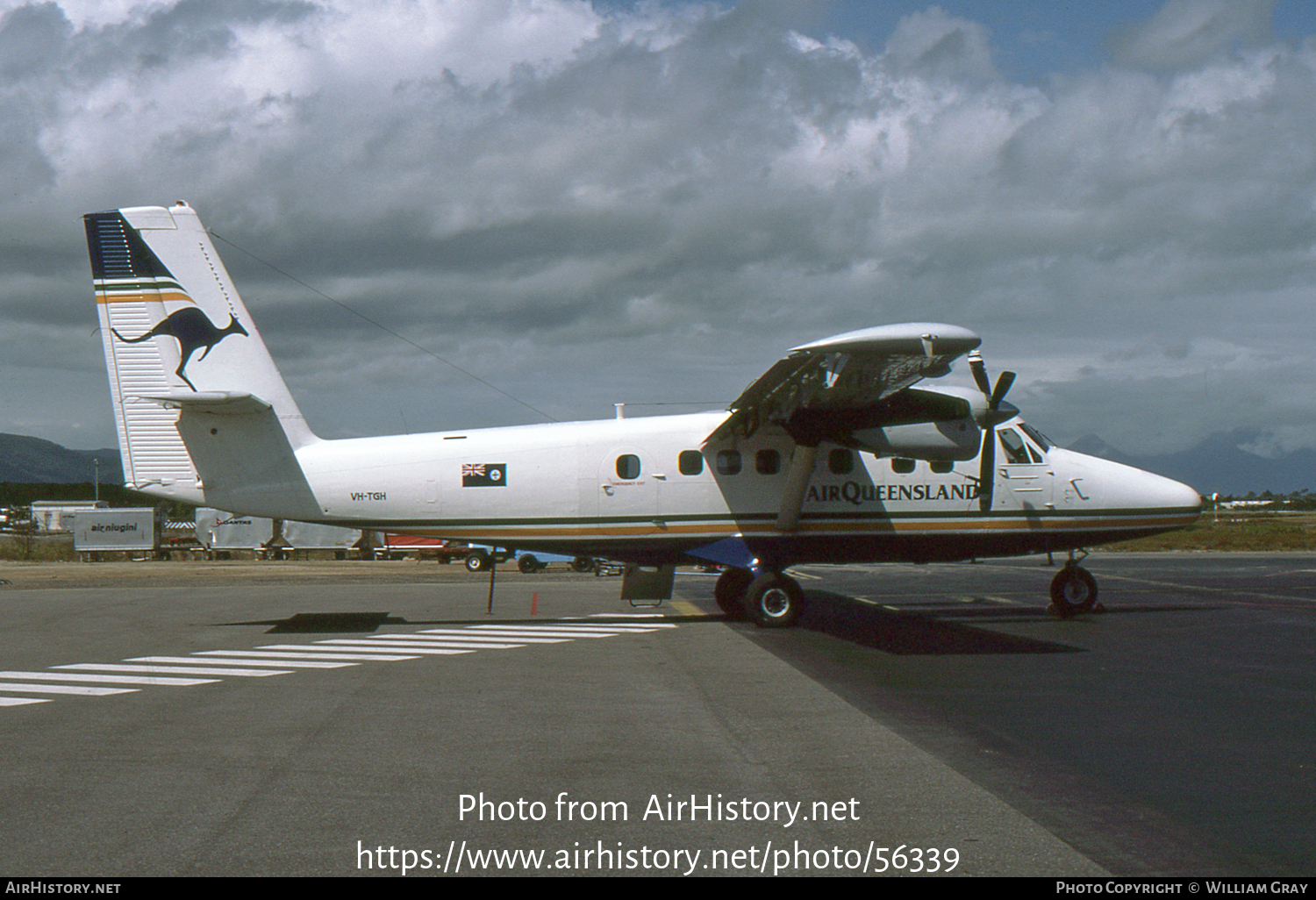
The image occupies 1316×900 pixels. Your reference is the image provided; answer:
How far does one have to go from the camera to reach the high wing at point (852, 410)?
13.9m

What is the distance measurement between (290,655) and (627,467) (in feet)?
20.8

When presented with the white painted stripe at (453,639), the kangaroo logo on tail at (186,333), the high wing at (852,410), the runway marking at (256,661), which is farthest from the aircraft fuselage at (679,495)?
the runway marking at (256,661)

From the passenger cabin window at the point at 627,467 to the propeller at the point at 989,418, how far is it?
5809 mm

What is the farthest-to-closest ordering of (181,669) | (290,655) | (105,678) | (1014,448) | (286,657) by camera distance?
1. (1014,448)
2. (290,655)
3. (286,657)
4. (181,669)
5. (105,678)

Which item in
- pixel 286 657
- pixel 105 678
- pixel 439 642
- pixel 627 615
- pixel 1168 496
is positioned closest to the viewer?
pixel 105 678

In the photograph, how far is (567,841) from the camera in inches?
219

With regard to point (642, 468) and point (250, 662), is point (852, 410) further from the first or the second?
point (250, 662)

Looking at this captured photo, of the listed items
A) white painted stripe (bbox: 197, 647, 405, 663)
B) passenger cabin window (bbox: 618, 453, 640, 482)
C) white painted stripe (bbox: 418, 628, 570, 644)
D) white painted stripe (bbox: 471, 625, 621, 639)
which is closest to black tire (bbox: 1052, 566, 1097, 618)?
passenger cabin window (bbox: 618, 453, 640, 482)

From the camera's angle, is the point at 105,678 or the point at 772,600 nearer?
the point at 105,678

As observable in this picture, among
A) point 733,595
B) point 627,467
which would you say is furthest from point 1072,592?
point 627,467

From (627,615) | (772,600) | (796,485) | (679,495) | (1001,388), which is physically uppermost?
(1001,388)

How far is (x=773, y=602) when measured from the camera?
16922 millimetres

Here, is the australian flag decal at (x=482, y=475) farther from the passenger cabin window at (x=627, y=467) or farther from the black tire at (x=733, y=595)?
the black tire at (x=733, y=595)
